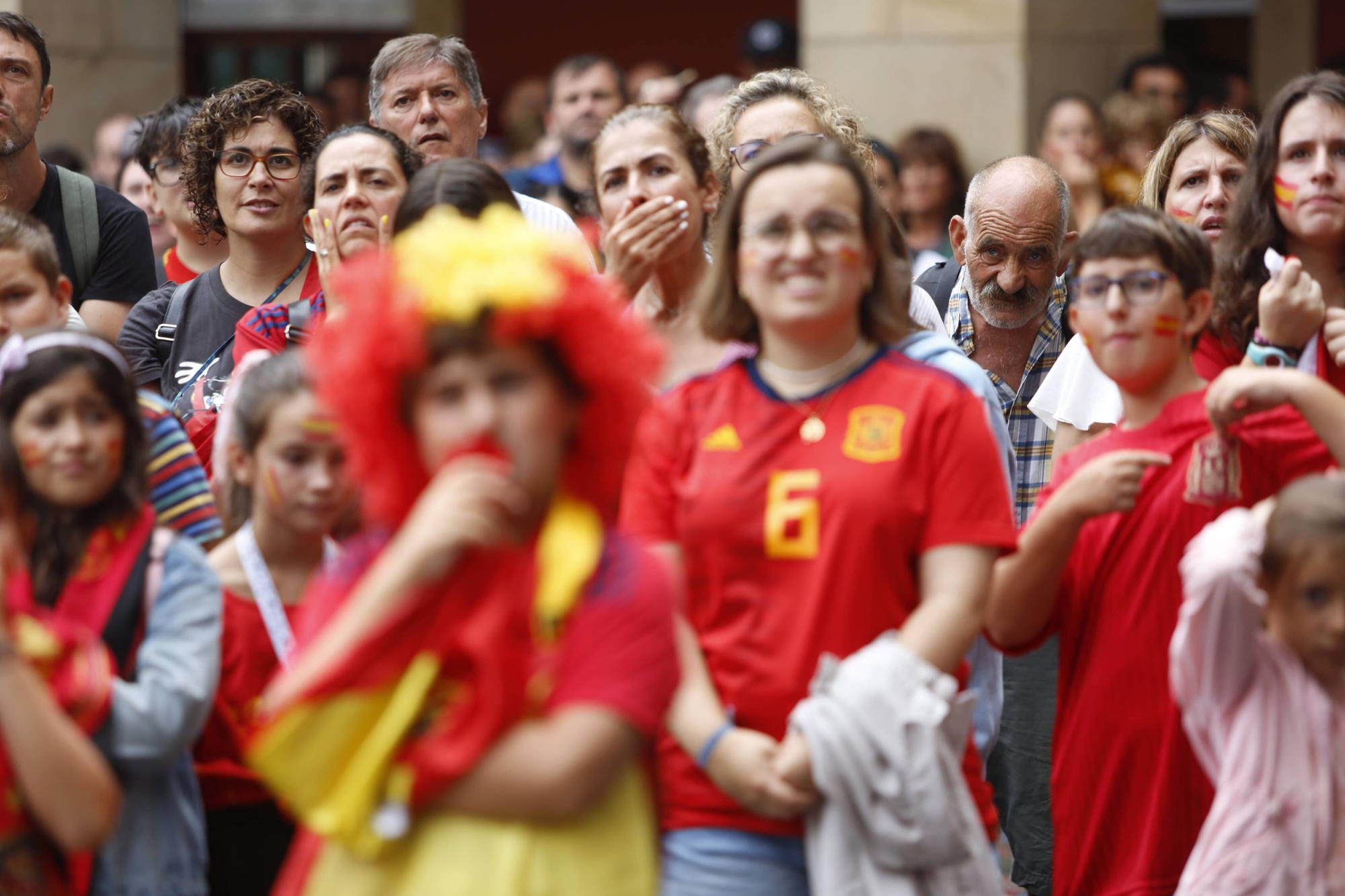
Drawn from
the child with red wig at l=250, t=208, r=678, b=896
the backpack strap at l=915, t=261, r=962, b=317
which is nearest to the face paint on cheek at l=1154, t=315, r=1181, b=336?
the child with red wig at l=250, t=208, r=678, b=896

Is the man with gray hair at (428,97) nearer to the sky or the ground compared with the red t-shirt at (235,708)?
nearer to the sky

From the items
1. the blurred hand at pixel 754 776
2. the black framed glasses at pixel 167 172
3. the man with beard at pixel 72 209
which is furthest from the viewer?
the black framed glasses at pixel 167 172

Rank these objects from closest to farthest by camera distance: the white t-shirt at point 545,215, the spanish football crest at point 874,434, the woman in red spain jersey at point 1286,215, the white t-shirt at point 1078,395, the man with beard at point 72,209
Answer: the spanish football crest at point 874,434 → the woman in red spain jersey at point 1286,215 → the white t-shirt at point 1078,395 → the white t-shirt at point 545,215 → the man with beard at point 72,209

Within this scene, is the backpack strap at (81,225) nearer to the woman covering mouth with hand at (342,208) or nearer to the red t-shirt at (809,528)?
the woman covering mouth with hand at (342,208)

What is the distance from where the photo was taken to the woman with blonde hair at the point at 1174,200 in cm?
446

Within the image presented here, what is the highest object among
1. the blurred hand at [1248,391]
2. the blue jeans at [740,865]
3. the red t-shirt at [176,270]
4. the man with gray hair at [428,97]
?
the man with gray hair at [428,97]

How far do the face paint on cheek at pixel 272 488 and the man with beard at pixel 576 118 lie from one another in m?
5.23

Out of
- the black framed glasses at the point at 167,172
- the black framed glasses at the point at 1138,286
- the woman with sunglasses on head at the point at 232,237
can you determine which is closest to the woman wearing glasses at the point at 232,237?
the woman with sunglasses on head at the point at 232,237

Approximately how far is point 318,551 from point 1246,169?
2285 mm

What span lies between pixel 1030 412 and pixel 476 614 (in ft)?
9.82

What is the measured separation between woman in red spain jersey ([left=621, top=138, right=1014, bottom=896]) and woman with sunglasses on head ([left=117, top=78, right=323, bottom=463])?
2014mm

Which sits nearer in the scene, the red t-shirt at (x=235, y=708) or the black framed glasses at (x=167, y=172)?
the red t-shirt at (x=235, y=708)

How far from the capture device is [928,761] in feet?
10.1

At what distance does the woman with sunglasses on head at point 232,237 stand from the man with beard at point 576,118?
137 inches
